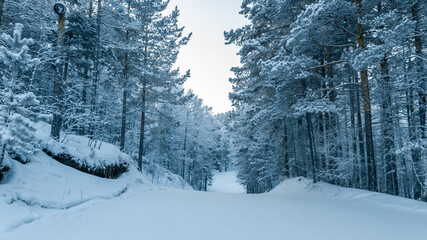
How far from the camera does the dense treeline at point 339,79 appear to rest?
6.49 m

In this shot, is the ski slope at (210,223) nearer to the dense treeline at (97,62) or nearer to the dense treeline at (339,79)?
the dense treeline at (97,62)

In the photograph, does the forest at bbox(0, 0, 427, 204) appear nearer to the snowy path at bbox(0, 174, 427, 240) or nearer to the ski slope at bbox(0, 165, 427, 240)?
the ski slope at bbox(0, 165, 427, 240)

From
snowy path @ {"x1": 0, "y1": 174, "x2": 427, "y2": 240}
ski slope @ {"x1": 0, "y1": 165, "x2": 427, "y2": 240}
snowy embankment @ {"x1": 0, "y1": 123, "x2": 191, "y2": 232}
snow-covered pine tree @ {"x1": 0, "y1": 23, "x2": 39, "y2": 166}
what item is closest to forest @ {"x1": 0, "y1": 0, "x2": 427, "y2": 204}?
snow-covered pine tree @ {"x1": 0, "y1": 23, "x2": 39, "y2": 166}

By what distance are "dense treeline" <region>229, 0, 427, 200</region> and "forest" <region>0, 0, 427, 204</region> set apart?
6 centimetres

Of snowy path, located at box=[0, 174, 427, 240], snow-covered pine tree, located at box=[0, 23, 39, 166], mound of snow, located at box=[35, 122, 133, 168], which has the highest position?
snow-covered pine tree, located at box=[0, 23, 39, 166]

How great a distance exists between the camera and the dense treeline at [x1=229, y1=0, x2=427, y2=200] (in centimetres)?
649

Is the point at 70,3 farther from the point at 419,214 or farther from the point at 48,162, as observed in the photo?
the point at 419,214

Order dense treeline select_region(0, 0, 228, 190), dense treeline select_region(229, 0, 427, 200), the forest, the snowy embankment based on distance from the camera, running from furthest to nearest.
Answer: dense treeline select_region(0, 0, 228, 190) → dense treeline select_region(229, 0, 427, 200) → the forest → the snowy embankment

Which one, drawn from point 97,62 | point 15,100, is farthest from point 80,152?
point 97,62

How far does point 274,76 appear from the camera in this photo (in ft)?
26.0

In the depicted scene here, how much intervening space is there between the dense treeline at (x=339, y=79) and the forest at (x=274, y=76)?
6 cm

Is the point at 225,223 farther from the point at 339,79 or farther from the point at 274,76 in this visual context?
the point at 339,79

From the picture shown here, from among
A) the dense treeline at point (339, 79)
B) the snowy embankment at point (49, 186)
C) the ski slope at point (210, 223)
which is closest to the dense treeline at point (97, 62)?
the snowy embankment at point (49, 186)

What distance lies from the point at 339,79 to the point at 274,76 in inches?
144
